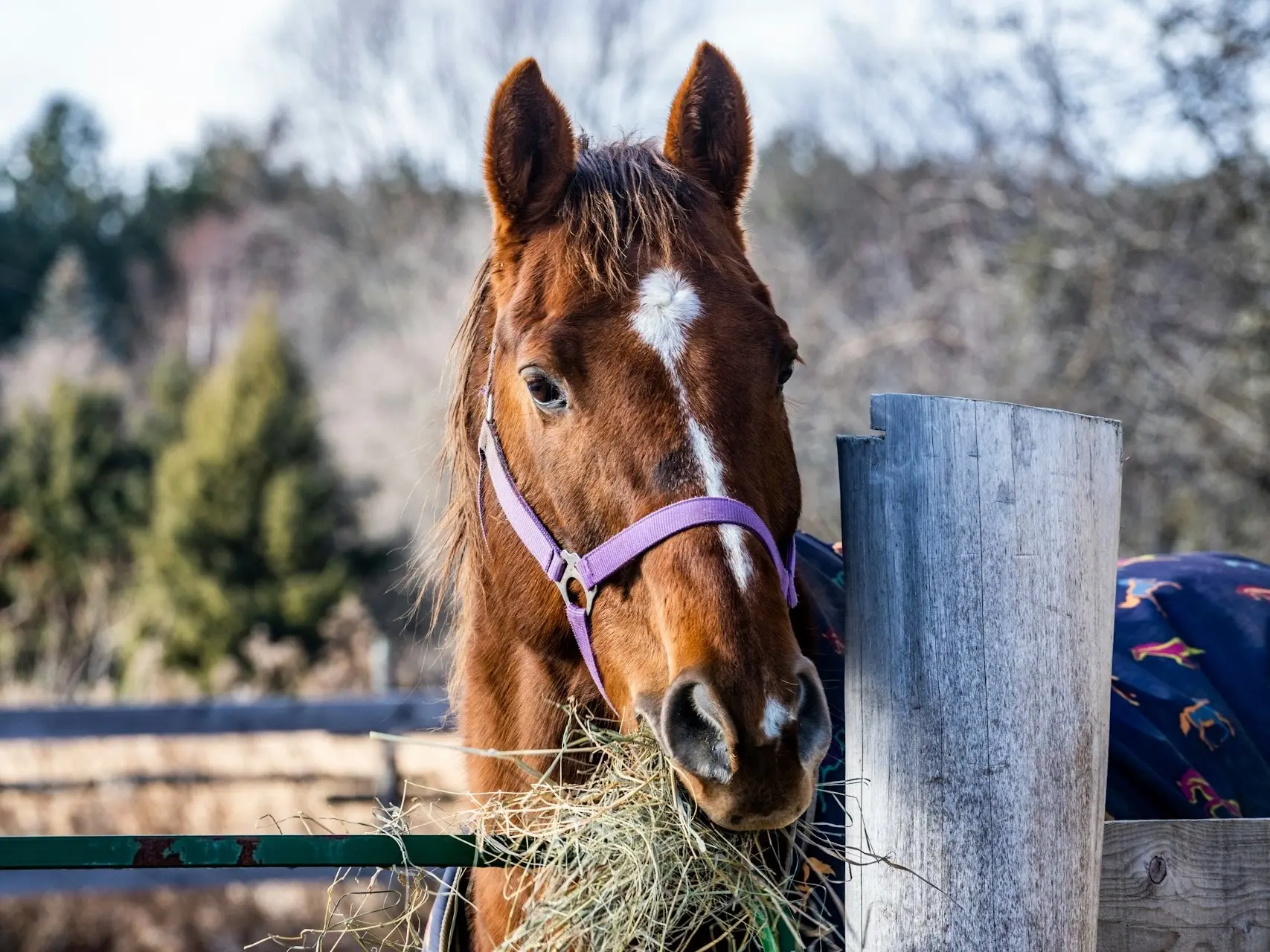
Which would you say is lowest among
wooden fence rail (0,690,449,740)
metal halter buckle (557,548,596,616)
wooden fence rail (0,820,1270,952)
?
wooden fence rail (0,690,449,740)

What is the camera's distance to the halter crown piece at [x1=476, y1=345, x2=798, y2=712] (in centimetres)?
156

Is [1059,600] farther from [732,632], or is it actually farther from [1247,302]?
[1247,302]

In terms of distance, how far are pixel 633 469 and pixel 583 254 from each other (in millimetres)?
431

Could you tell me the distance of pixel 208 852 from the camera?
1428mm

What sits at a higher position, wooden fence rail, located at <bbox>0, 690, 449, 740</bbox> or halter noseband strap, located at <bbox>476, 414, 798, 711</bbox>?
halter noseband strap, located at <bbox>476, 414, 798, 711</bbox>

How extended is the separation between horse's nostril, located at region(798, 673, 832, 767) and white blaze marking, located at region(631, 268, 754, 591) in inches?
6.5

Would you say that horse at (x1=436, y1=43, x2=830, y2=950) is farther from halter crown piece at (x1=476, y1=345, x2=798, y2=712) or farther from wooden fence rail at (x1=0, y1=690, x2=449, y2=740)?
wooden fence rail at (x1=0, y1=690, x2=449, y2=740)

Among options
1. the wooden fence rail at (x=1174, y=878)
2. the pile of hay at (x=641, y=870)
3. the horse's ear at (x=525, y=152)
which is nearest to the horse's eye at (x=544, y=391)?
the horse's ear at (x=525, y=152)

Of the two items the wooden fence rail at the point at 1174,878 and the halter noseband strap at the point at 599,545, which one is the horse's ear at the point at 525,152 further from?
the wooden fence rail at the point at 1174,878

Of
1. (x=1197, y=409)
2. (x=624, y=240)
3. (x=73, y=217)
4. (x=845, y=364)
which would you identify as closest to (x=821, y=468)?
(x=845, y=364)

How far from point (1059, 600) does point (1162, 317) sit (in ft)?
23.7

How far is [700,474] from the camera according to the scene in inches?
62.5

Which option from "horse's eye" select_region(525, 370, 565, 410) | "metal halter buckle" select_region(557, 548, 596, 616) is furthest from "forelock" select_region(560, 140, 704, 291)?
"metal halter buckle" select_region(557, 548, 596, 616)

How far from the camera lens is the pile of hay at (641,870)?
144cm
